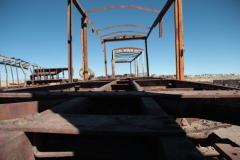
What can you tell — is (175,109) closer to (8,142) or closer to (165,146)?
(165,146)

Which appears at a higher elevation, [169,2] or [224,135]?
[169,2]

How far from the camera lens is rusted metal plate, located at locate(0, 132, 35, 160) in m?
0.65

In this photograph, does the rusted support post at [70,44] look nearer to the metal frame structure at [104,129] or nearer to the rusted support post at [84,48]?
the rusted support post at [84,48]

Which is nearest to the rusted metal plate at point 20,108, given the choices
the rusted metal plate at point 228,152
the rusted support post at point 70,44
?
the rusted metal plate at point 228,152

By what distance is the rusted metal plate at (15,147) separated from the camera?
0.65 meters

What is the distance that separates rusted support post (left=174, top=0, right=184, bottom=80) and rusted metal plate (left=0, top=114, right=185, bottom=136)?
4.79 meters

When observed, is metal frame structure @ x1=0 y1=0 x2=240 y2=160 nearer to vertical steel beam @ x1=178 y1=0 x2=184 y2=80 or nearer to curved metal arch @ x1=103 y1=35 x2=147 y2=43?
vertical steel beam @ x1=178 y1=0 x2=184 y2=80

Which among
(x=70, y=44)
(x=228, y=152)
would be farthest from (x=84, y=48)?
(x=228, y=152)

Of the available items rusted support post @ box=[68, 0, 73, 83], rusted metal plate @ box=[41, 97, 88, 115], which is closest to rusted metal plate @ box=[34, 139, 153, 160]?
rusted metal plate @ box=[41, 97, 88, 115]

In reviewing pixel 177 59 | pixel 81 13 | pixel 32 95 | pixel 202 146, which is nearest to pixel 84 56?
pixel 81 13

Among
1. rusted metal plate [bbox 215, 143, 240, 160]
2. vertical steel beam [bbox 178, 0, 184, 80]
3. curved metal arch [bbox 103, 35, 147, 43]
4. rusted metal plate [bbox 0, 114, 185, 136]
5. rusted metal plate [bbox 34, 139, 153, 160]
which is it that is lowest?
rusted metal plate [bbox 215, 143, 240, 160]

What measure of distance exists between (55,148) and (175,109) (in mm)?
1249

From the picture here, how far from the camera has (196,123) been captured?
4039 mm

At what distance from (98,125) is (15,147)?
→ 42cm
